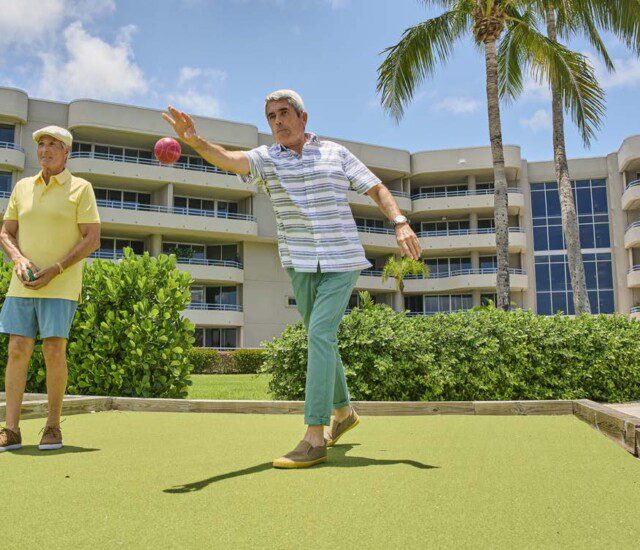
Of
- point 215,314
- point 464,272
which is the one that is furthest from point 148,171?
point 464,272

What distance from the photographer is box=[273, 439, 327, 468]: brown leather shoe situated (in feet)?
10.7

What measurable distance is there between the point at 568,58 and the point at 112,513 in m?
15.6

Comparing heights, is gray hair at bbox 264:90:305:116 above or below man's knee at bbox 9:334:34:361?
above

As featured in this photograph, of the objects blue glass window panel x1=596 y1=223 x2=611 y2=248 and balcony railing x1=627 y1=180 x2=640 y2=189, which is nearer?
balcony railing x1=627 y1=180 x2=640 y2=189

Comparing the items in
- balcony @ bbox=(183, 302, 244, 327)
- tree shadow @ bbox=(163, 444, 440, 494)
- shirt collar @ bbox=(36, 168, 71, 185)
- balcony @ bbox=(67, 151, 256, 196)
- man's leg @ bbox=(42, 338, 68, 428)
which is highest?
balcony @ bbox=(67, 151, 256, 196)

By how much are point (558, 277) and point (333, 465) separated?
4491 centimetres

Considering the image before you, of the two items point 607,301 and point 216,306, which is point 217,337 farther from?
point 607,301

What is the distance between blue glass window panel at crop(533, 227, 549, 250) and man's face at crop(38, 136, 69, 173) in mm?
45279

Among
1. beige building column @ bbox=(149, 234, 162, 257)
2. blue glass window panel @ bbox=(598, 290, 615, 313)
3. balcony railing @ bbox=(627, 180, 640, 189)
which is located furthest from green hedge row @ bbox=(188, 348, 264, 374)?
balcony railing @ bbox=(627, 180, 640, 189)

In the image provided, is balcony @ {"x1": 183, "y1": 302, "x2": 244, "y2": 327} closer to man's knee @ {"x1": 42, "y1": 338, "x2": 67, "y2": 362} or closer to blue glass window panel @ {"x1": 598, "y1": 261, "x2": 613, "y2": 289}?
blue glass window panel @ {"x1": 598, "y1": 261, "x2": 613, "y2": 289}

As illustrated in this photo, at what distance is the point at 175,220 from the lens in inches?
1489

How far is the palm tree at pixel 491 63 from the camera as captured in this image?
15023mm

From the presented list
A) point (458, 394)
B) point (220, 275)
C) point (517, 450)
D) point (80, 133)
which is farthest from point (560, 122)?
point (80, 133)

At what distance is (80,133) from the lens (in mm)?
37344
